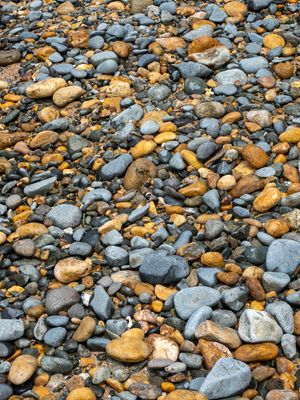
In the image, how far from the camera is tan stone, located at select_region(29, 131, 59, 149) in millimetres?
4219

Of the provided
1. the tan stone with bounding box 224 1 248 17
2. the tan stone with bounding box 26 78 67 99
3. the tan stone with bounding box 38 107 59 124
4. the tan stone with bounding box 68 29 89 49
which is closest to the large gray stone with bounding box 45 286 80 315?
the tan stone with bounding box 38 107 59 124

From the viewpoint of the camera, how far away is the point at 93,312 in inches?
122

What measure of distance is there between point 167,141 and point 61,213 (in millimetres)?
889

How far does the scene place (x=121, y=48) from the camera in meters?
4.86

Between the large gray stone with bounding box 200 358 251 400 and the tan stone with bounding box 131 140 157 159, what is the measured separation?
168cm

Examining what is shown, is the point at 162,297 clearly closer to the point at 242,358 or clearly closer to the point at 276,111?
the point at 242,358

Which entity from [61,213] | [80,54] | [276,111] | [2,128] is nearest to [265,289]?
[61,213]

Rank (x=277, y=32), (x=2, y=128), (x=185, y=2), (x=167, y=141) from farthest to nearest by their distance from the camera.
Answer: (x=185, y=2) < (x=277, y=32) < (x=2, y=128) < (x=167, y=141)

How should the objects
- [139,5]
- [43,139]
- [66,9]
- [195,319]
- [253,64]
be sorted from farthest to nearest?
1. [66,9]
2. [139,5]
3. [253,64]
4. [43,139]
5. [195,319]

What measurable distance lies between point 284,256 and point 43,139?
1.92m

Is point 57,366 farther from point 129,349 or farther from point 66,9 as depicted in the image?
point 66,9

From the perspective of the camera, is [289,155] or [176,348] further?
[289,155]

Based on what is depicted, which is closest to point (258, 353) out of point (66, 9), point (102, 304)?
point (102, 304)

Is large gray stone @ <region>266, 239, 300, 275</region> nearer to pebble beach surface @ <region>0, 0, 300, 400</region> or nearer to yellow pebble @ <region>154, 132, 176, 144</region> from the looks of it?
pebble beach surface @ <region>0, 0, 300, 400</region>
